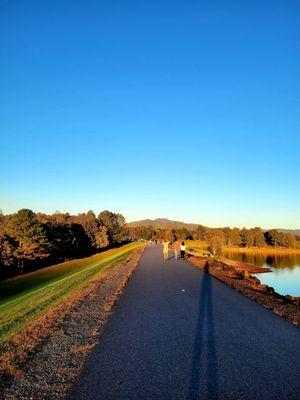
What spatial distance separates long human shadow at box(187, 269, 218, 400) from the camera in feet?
15.7

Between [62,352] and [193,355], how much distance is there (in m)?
2.57

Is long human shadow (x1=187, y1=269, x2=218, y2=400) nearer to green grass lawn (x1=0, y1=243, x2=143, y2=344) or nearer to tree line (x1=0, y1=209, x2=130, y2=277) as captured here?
green grass lawn (x1=0, y1=243, x2=143, y2=344)

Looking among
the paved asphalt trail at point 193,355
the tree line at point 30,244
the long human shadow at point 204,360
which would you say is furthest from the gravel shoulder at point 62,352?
the tree line at point 30,244

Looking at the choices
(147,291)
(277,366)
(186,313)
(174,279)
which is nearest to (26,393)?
(277,366)

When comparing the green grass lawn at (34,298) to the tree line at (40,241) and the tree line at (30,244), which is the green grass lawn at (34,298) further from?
the tree line at (40,241)

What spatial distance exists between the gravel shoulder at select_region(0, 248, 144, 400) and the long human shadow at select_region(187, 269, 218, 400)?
6.24 ft

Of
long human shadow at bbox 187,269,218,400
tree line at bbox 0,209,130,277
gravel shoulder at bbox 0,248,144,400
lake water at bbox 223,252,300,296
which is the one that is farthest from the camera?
tree line at bbox 0,209,130,277

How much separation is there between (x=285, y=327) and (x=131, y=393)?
197 inches

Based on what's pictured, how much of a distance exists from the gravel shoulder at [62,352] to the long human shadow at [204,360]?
1901 millimetres

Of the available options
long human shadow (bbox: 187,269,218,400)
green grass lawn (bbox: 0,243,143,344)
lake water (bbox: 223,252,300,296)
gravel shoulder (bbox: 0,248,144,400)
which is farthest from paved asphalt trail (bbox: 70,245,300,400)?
lake water (bbox: 223,252,300,296)

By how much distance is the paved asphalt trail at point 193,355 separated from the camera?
4832mm

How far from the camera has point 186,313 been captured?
9.62 m

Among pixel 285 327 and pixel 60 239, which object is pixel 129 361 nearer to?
pixel 285 327

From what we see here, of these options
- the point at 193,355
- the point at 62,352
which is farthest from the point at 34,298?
the point at 193,355
